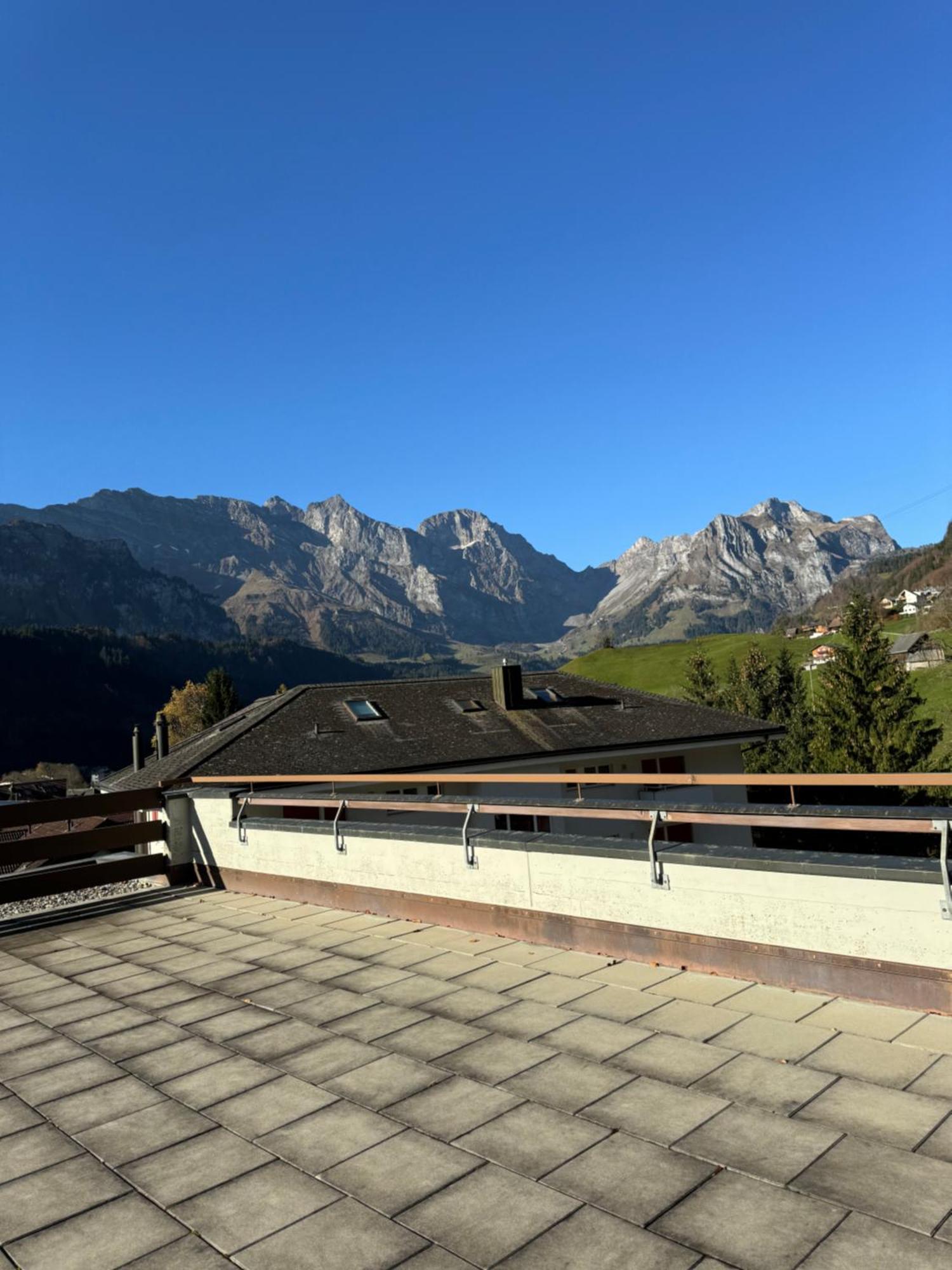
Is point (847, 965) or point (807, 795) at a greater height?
point (847, 965)

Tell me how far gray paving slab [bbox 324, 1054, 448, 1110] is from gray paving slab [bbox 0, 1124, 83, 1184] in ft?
4.04

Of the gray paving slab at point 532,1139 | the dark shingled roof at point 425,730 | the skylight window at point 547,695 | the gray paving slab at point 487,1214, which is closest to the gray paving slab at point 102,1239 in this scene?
the gray paving slab at point 487,1214

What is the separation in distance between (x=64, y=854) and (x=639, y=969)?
695 centimetres

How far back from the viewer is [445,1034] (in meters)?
5.22

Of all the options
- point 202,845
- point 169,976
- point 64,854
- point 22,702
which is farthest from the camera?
point 22,702

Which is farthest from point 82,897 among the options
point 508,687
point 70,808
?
point 508,687

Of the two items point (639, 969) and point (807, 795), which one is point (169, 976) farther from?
point (807, 795)

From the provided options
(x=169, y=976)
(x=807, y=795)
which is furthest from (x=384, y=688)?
(x=169, y=976)

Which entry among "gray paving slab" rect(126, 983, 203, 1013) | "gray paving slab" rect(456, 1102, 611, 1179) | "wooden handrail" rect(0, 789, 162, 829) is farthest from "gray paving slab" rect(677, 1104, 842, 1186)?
"wooden handrail" rect(0, 789, 162, 829)

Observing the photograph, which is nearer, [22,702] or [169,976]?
[169,976]

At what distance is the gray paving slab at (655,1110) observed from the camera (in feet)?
12.7

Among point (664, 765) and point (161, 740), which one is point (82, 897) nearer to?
point (161, 740)

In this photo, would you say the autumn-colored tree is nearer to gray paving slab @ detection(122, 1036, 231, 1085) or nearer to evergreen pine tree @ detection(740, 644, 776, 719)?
evergreen pine tree @ detection(740, 644, 776, 719)

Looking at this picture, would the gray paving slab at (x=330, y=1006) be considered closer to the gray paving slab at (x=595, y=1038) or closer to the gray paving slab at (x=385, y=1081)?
the gray paving slab at (x=385, y=1081)
